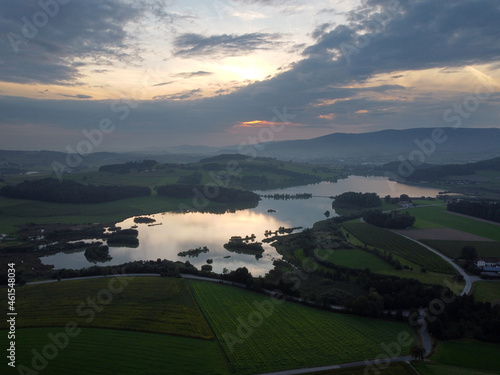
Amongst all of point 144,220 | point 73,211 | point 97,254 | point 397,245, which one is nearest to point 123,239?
point 97,254

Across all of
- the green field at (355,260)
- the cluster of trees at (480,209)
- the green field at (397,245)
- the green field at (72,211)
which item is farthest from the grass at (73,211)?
the cluster of trees at (480,209)

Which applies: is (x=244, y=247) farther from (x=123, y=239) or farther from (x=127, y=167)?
(x=127, y=167)

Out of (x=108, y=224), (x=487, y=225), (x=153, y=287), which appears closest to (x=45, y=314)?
(x=153, y=287)

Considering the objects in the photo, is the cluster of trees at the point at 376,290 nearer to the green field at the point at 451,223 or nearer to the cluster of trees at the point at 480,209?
the green field at the point at 451,223

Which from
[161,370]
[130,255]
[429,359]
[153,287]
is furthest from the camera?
[130,255]

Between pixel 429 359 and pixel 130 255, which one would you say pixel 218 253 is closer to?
pixel 130 255

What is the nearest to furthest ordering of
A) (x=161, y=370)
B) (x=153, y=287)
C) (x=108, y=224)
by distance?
(x=161, y=370), (x=153, y=287), (x=108, y=224)
